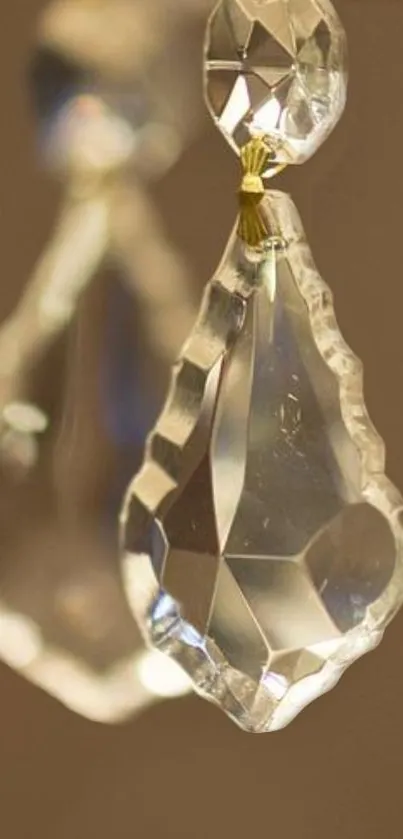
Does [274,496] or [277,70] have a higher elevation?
[277,70]

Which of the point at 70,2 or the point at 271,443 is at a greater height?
the point at 70,2

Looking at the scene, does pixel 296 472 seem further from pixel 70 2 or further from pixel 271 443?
pixel 70 2

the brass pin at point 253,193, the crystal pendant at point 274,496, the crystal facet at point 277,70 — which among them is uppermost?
the crystal facet at point 277,70

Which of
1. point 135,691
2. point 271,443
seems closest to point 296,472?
point 271,443

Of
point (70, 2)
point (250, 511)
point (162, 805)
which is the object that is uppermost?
point (70, 2)
